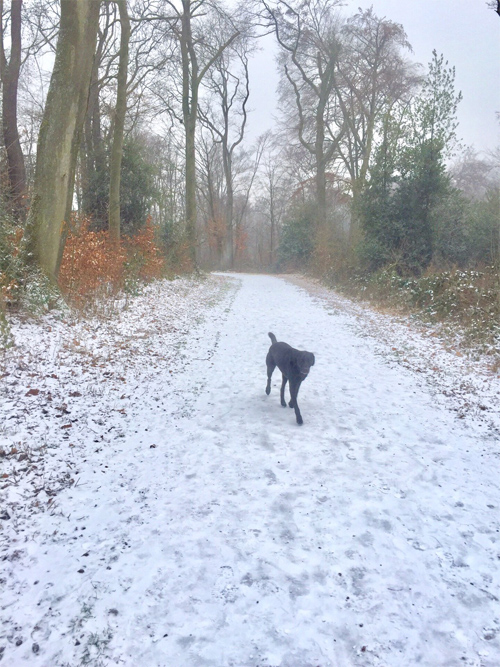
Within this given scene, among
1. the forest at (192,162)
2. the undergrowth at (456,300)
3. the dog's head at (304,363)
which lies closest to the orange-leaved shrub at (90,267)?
the forest at (192,162)

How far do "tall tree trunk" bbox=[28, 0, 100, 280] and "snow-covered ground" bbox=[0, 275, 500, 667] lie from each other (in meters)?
2.58

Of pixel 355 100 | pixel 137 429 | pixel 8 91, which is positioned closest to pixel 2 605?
pixel 137 429

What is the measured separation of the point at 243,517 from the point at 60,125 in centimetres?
804

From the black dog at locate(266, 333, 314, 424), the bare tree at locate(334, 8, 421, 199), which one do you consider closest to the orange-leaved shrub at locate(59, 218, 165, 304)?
the black dog at locate(266, 333, 314, 424)

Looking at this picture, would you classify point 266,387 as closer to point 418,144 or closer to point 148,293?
point 148,293

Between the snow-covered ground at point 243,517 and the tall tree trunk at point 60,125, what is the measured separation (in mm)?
2583

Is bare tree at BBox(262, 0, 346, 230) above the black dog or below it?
above

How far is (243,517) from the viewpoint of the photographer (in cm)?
324

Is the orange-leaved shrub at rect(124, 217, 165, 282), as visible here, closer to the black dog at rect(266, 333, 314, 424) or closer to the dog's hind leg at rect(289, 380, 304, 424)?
the black dog at rect(266, 333, 314, 424)

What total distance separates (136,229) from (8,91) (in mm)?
5832

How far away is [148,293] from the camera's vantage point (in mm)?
13359

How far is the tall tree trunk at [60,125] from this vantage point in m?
8.14

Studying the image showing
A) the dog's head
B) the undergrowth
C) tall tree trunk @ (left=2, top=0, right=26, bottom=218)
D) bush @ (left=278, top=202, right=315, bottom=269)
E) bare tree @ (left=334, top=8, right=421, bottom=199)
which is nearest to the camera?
the dog's head

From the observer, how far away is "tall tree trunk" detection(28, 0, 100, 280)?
26.7 ft
